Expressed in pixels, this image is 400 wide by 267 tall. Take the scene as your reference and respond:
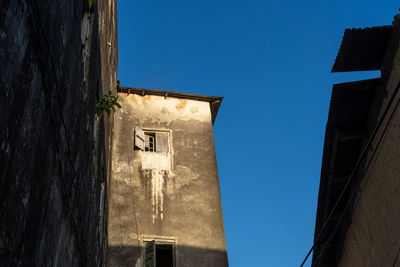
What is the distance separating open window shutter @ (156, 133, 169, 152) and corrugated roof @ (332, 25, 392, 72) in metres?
7.49

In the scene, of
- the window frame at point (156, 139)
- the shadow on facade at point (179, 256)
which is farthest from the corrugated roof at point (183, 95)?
the shadow on facade at point (179, 256)

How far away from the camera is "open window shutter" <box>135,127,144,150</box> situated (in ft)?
47.0

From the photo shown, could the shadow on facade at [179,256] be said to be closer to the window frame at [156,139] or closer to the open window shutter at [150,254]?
the open window shutter at [150,254]

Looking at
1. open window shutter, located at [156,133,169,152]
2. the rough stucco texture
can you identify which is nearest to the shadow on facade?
open window shutter, located at [156,133,169,152]

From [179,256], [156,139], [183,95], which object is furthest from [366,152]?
[183,95]

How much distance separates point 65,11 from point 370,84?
239 inches

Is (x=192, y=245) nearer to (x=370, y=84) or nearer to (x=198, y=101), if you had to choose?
(x=198, y=101)

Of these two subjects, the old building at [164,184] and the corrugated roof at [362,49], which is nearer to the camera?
the corrugated roof at [362,49]

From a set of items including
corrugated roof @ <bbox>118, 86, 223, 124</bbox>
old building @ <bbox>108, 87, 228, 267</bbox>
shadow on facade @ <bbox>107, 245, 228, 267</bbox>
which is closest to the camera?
shadow on facade @ <bbox>107, 245, 228, 267</bbox>

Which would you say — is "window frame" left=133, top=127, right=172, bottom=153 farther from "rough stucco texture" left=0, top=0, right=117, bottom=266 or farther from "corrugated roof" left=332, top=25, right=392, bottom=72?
"rough stucco texture" left=0, top=0, right=117, bottom=266

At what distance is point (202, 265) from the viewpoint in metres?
12.5

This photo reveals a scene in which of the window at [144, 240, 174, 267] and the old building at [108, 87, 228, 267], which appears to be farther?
the old building at [108, 87, 228, 267]

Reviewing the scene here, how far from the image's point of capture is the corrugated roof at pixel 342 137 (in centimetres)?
846

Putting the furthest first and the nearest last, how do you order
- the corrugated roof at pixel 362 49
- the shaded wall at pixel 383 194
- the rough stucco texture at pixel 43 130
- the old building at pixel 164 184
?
the old building at pixel 164 184, the corrugated roof at pixel 362 49, the shaded wall at pixel 383 194, the rough stucco texture at pixel 43 130
